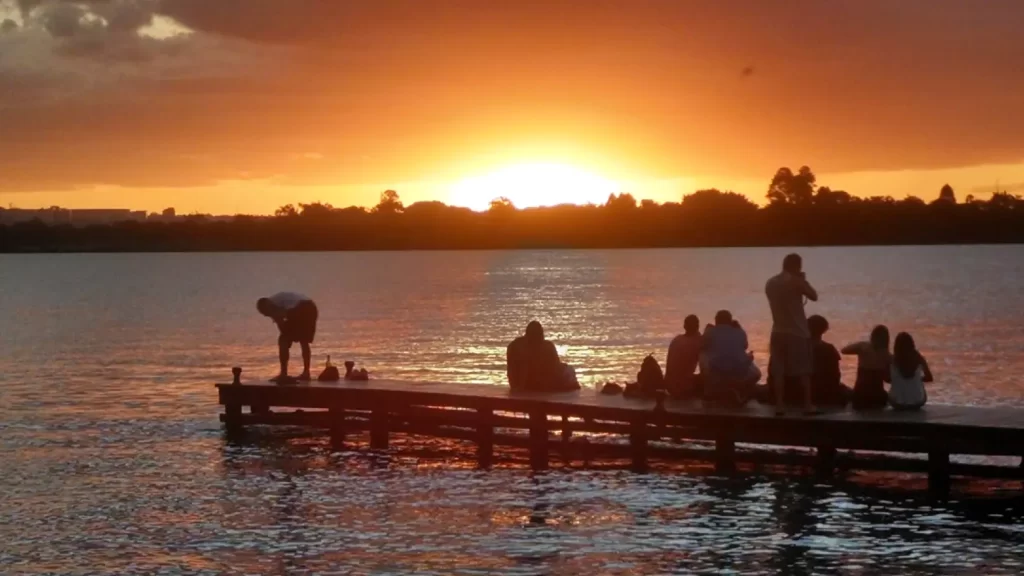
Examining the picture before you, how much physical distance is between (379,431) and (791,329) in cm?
818

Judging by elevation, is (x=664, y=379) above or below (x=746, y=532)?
above

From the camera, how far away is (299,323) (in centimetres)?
2314

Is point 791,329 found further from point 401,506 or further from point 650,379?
point 401,506

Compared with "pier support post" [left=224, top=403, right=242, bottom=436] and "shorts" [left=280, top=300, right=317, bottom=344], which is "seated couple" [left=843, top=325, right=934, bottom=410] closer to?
"shorts" [left=280, top=300, right=317, bottom=344]

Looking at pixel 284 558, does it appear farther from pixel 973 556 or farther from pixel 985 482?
pixel 985 482

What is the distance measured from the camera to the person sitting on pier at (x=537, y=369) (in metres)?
20.3

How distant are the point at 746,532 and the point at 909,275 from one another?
13519cm

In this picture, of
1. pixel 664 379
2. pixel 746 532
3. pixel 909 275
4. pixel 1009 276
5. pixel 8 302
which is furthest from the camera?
pixel 909 275

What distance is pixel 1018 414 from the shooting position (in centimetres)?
1667

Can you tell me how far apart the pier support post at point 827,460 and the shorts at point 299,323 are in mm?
9551

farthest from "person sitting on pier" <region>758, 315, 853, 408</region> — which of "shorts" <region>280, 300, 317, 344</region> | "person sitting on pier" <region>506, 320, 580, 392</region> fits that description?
"shorts" <region>280, 300, 317, 344</region>

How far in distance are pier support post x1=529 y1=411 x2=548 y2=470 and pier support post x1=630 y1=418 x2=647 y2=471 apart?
1.48 metres

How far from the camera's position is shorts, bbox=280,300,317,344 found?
75.7ft

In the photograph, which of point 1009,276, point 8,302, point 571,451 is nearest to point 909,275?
point 1009,276
